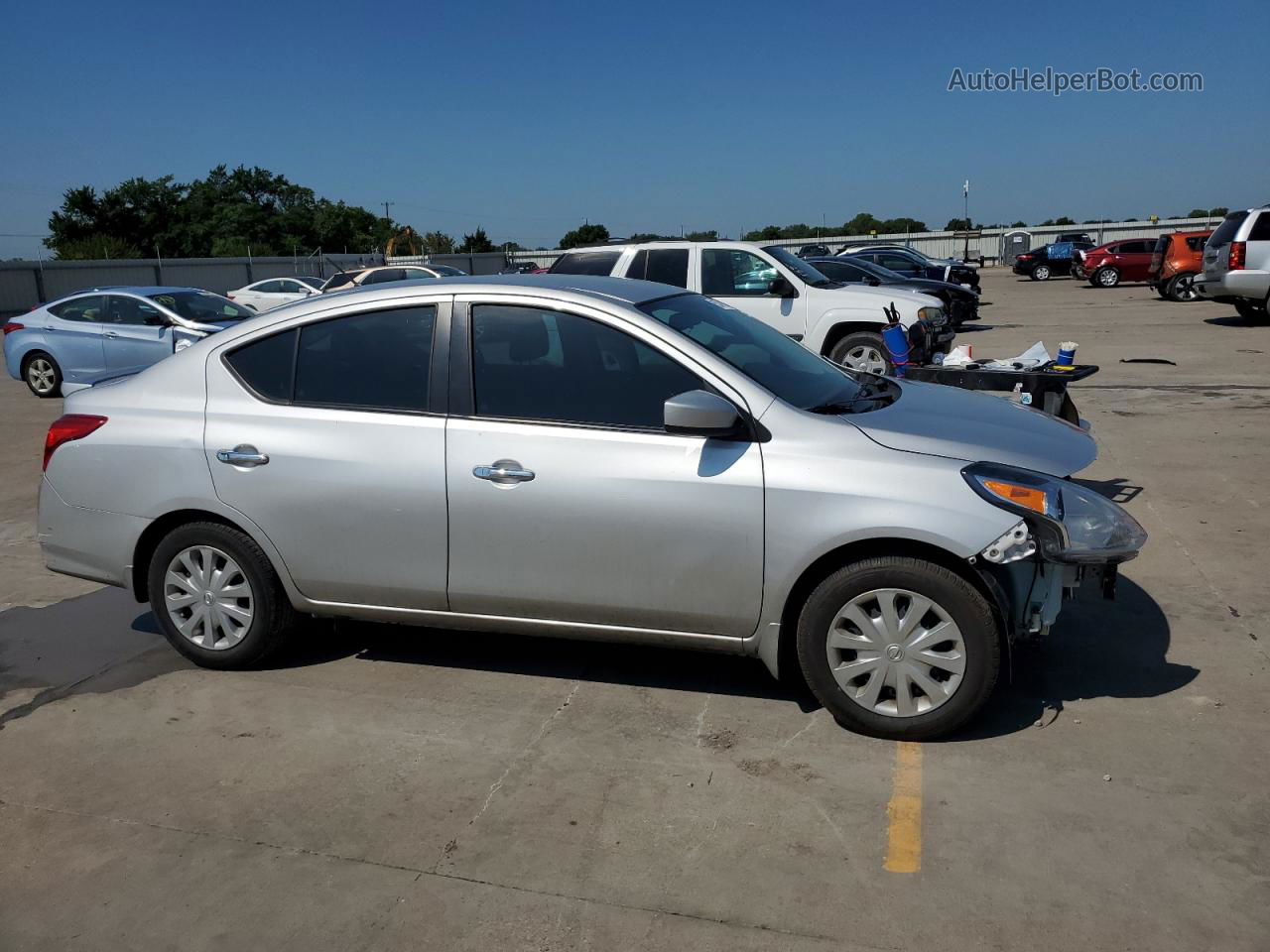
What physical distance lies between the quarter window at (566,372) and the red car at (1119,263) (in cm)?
3499

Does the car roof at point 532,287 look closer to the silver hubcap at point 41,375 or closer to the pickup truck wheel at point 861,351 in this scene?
the pickup truck wheel at point 861,351

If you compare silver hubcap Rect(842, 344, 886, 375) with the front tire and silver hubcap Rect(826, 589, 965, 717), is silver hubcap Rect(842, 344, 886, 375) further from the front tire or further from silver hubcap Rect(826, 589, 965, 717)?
the front tire

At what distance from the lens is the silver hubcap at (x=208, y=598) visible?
4957mm

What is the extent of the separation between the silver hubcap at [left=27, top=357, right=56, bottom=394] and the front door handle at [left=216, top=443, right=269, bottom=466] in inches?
497

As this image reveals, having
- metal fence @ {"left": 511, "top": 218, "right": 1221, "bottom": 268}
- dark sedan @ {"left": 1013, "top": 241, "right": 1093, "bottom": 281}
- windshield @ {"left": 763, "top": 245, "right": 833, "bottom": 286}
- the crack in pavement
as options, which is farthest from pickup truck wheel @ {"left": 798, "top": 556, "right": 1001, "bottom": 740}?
metal fence @ {"left": 511, "top": 218, "right": 1221, "bottom": 268}

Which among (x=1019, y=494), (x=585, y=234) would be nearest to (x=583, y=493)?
(x=1019, y=494)

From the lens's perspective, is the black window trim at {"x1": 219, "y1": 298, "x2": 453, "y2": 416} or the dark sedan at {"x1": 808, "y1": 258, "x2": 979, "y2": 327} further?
the dark sedan at {"x1": 808, "y1": 258, "x2": 979, "y2": 327}

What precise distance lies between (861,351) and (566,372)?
8.35 meters

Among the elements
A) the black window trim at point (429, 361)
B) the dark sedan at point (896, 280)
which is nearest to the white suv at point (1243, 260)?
the dark sedan at point (896, 280)

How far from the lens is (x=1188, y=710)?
441 centimetres

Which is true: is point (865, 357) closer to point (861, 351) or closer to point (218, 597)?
point (861, 351)

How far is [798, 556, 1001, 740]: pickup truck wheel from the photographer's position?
3.99m

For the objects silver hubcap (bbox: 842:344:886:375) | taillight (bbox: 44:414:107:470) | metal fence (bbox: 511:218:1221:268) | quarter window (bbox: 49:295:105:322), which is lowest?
silver hubcap (bbox: 842:344:886:375)

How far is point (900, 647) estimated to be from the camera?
160 inches
